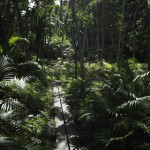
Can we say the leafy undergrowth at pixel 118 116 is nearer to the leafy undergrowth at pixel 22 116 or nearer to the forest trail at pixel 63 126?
the forest trail at pixel 63 126

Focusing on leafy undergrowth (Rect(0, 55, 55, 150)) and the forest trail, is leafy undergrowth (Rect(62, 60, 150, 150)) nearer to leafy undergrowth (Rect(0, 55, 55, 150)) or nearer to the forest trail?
the forest trail

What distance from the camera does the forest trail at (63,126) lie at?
567cm

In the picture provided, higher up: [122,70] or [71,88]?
[122,70]

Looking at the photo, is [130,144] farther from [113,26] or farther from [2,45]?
[113,26]

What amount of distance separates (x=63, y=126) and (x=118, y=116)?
1.69m

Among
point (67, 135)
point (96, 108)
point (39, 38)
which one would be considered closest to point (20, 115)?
point (67, 135)

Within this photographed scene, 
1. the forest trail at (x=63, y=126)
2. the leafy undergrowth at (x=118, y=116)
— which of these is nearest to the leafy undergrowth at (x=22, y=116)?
the forest trail at (x=63, y=126)

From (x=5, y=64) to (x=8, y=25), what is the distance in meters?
2.52

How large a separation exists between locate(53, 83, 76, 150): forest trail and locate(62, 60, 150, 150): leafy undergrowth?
0.64ft

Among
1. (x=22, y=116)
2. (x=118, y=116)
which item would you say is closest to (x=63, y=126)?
(x=22, y=116)

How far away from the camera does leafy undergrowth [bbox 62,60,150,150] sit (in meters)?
5.15

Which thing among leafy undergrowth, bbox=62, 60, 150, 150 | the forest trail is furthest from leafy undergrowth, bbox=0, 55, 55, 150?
leafy undergrowth, bbox=62, 60, 150, 150

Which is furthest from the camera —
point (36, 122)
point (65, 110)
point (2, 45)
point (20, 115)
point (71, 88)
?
point (71, 88)

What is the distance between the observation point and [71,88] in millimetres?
10469
